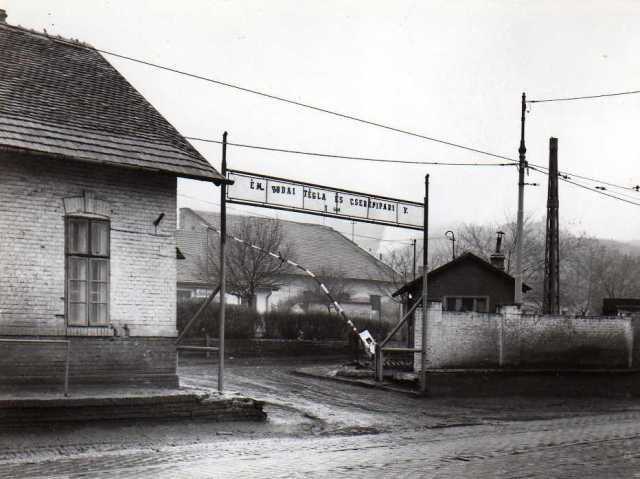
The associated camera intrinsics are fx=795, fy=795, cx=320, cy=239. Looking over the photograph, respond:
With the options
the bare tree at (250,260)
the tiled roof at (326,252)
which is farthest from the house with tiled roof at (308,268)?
the bare tree at (250,260)

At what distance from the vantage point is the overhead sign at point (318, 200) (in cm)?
1560

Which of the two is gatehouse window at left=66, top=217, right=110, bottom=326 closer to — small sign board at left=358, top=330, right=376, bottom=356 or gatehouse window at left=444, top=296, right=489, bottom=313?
small sign board at left=358, top=330, right=376, bottom=356

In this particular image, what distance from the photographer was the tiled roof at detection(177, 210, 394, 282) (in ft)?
166

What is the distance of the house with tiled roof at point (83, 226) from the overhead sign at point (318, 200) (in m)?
0.80

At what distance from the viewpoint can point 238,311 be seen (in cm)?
3144

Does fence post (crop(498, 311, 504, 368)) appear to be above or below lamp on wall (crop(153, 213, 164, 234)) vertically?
below

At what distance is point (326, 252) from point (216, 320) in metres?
23.1

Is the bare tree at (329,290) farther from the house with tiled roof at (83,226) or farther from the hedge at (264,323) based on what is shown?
the house with tiled roof at (83,226)

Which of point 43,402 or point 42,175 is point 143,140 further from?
point 43,402

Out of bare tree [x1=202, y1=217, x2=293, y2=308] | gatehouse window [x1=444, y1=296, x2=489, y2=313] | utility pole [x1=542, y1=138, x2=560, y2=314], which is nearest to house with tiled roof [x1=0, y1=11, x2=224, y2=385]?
utility pole [x1=542, y1=138, x2=560, y2=314]

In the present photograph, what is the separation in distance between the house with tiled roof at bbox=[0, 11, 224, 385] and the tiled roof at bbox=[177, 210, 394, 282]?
109 ft

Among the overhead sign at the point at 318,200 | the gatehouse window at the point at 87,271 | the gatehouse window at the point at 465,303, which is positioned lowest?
the gatehouse window at the point at 465,303

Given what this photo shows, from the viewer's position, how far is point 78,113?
14.8 metres

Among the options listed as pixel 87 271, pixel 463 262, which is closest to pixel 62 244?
pixel 87 271
